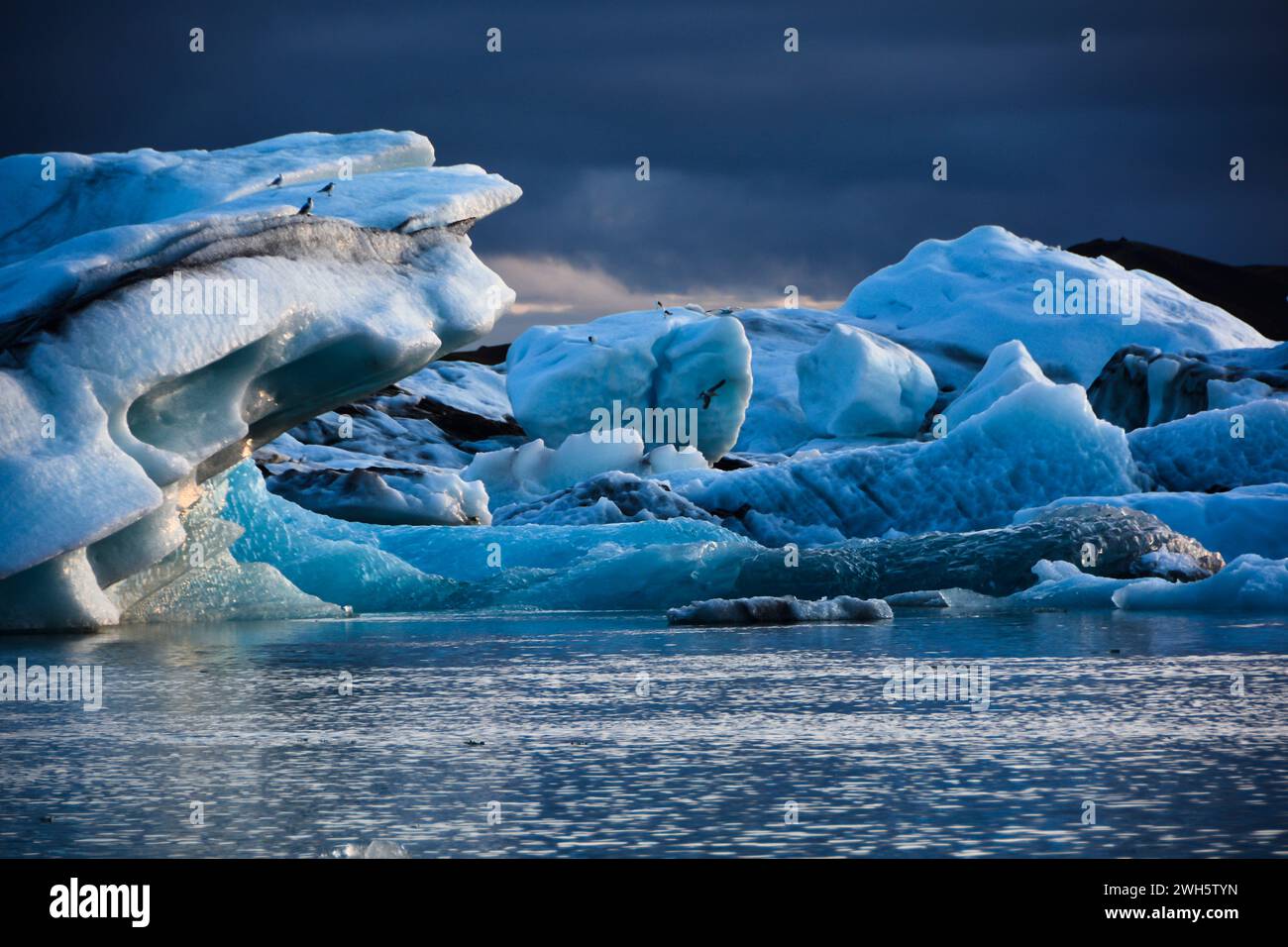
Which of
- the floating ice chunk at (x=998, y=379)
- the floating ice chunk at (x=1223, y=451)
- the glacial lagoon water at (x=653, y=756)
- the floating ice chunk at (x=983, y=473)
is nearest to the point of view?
the glacial lagoon water at (x=653, y=756)

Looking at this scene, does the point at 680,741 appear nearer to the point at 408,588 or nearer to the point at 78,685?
the point at 78,685

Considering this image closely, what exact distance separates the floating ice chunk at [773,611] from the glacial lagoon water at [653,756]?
310 centimetres

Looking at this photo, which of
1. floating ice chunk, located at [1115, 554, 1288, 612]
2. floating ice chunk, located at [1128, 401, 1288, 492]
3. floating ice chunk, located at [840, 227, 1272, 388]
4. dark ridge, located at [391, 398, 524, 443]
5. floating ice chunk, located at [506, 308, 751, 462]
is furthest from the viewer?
dark ridge, located at [391, 398, 524, 443]

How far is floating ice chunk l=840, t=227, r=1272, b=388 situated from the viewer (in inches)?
1700

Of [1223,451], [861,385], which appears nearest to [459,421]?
[861,385]

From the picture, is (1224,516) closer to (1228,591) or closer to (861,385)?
(1228,591)

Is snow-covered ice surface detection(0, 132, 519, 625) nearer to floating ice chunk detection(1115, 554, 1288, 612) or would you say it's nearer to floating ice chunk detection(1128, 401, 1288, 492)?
floating ice chunk detection(1115, 554, 1288, 612)

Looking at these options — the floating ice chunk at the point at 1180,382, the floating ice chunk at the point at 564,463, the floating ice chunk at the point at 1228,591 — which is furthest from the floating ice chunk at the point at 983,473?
the floating ice chunk at the point at 564,463

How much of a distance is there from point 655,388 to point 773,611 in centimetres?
1985

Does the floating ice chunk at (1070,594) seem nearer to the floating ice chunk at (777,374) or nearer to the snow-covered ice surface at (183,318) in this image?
the snow-covered ice surface at (183,318)

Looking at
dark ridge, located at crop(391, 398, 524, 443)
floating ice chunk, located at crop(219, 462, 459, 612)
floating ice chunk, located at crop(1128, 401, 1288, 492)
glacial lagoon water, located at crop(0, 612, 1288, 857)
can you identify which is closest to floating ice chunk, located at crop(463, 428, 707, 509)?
floating ice chunk, located at crop(1128, 401, 1288, 492)

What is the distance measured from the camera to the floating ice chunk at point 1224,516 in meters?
15.4

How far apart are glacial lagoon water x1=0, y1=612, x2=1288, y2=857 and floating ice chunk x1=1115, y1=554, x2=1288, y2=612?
12.9 feet
